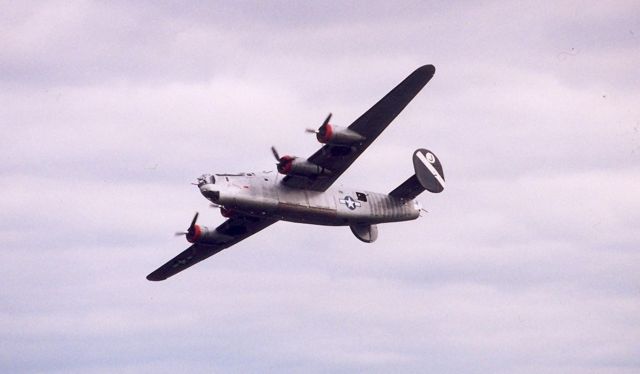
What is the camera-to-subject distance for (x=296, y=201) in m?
54.7

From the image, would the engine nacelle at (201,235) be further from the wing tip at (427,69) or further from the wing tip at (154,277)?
the wing tip at (427,69)

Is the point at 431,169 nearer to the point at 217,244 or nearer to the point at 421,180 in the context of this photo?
the point at 421,180

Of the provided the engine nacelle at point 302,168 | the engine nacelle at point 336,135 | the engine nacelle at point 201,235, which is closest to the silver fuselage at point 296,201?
the engine nacelle at point 302,168

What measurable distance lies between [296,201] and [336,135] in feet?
13.8

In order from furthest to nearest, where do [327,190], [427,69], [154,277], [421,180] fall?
1. [154,277]
2. [421,180]
3. [327,190]
4. [427,69]

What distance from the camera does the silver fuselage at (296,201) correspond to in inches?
2098

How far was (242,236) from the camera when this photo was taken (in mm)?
61000

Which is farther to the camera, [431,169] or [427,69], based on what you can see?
[431,169]

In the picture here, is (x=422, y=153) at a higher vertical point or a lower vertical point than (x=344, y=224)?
higher

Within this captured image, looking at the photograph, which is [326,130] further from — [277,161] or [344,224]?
[344,224]

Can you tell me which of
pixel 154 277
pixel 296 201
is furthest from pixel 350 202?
pixel 154 277

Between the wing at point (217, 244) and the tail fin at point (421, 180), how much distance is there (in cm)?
681

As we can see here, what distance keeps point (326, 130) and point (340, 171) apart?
342 centimetres

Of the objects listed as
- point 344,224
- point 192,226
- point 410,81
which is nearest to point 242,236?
point 192,226
